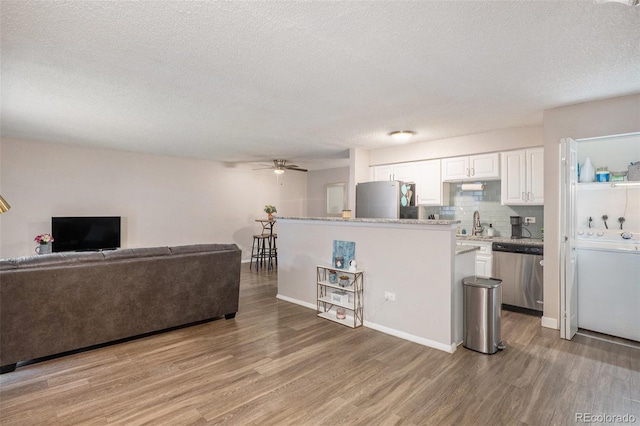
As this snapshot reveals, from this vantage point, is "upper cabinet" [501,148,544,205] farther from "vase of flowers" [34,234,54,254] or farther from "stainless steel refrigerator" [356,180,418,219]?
"vase of flowers" [34,234,54,254]

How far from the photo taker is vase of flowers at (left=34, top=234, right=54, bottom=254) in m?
5.08

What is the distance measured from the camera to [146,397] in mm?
2279

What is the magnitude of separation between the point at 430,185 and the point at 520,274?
6.08ft

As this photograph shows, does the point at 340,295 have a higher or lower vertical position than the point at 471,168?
lower

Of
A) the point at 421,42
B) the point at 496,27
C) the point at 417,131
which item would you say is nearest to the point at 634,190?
the point at 417,131

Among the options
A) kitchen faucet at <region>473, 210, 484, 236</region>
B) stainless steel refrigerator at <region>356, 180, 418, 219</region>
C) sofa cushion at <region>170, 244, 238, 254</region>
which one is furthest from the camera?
stainless steel refrigerator at <region>356, 180, 418, 219</region>

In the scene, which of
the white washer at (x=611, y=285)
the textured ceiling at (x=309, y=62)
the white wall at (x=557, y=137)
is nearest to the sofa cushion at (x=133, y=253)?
the textured ceiling at (x=309, y=62)

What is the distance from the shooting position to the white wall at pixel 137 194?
5.18m

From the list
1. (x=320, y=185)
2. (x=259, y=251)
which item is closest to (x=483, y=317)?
(x=259, y=251)

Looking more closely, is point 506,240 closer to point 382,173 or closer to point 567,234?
point 567,234

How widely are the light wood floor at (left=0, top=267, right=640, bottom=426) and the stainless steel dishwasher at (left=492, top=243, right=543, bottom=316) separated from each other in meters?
0.81

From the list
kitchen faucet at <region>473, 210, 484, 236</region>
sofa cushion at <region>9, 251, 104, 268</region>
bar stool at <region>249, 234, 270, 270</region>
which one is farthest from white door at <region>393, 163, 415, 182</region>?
sofa cushion at <region>9, 251, 104, 268</region>

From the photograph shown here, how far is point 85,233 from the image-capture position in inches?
221

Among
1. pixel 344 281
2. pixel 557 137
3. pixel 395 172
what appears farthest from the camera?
pixel 395 172
